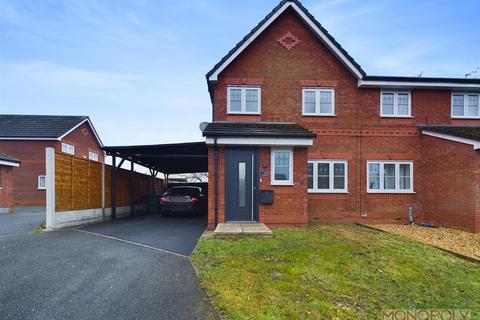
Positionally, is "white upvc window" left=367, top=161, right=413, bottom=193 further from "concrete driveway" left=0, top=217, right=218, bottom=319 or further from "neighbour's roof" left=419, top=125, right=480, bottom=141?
"concrete driveway" left=0, top=217, right=218, bottom=319

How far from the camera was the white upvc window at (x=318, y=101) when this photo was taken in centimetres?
1255

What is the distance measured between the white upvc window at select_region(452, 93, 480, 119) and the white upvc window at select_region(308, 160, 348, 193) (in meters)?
5.44

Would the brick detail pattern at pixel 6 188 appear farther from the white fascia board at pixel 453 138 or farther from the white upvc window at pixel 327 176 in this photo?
the white fascia board at pixel 453 138

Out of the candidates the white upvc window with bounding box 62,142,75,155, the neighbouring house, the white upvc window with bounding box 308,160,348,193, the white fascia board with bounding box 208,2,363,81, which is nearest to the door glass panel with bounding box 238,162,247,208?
the white upvc window with bounding box 308,160,348,193

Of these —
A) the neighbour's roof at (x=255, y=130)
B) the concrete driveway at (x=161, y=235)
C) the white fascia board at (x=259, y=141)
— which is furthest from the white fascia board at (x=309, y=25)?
the concrete driveway at (x=161, y=235)

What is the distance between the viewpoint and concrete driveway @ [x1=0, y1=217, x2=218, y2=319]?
410 centimetres

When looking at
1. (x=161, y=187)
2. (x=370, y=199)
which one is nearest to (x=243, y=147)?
(x=370, y=199)


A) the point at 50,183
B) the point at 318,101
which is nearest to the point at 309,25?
the point at 318,101

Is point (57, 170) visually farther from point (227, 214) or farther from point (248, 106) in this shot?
point (248, 106)

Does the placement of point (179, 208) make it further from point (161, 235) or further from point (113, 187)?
point (161, 235)

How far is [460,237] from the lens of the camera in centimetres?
939

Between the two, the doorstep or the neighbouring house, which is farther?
the neighbouring house

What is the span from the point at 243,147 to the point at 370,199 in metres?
6.00

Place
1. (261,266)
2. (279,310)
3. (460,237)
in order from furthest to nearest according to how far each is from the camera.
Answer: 1. (460,237)
2. (261,266)
3. (279,310)
